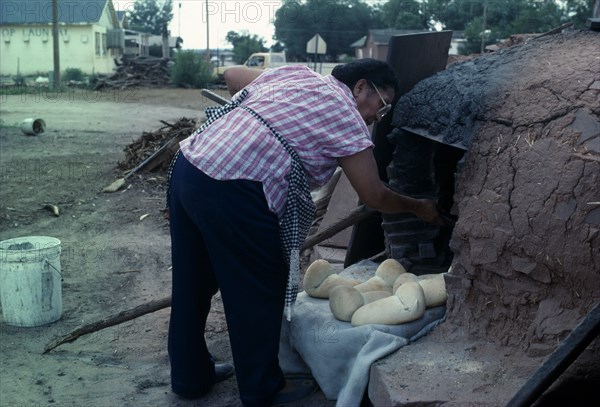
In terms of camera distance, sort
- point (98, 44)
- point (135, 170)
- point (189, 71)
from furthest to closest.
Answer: point (98, 44) → point (189, 71) → point (135, 170)

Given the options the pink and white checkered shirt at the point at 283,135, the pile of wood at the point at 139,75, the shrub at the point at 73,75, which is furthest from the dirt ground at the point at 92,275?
the shrub at the point at 73,75

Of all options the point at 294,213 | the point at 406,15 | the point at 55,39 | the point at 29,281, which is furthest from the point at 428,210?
the point at 406,15

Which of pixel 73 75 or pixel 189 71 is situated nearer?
pixel 189 71

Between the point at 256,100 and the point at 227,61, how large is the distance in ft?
161

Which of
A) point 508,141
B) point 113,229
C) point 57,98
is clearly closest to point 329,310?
point 508,141

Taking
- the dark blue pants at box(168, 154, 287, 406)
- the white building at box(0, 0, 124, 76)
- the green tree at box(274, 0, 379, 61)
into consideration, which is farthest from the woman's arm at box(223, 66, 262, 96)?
the green tree at box(274, 0, 379, 61)

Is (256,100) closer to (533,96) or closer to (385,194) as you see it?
(385,194)

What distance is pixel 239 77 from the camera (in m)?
3.48

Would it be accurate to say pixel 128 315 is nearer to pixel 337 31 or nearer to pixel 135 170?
pixel 135 170

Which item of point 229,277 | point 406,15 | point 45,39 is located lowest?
point 229,277

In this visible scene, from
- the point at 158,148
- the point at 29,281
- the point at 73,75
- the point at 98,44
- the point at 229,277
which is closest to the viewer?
the point at 229,277

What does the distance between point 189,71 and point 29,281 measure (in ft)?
80.9

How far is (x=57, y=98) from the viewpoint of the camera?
21.5 m

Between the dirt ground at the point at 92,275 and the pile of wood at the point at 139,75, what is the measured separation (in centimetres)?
1459
